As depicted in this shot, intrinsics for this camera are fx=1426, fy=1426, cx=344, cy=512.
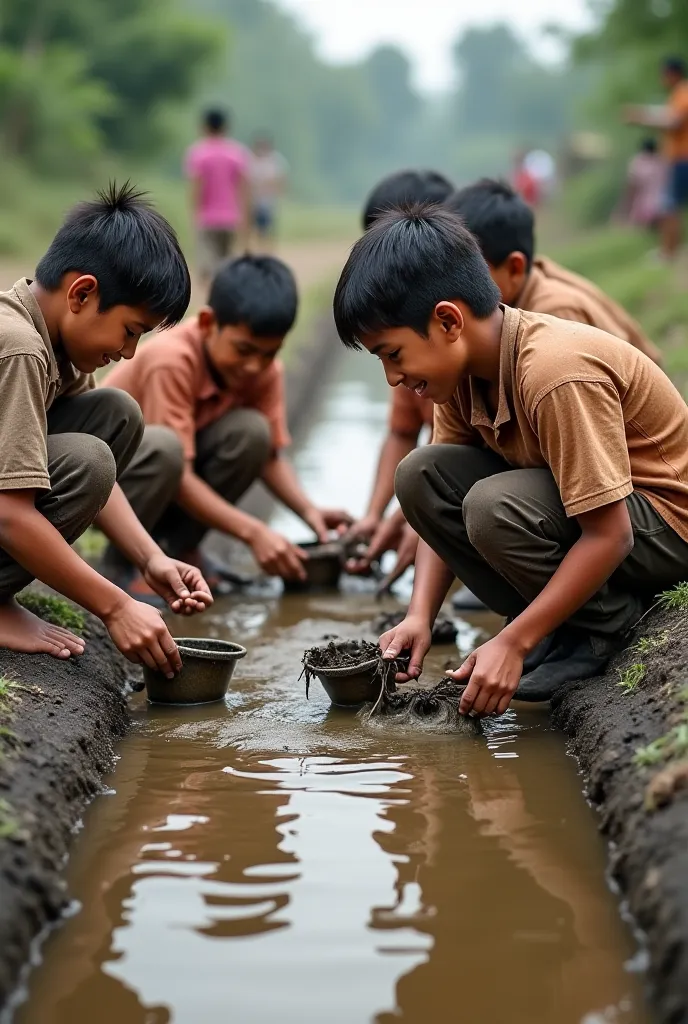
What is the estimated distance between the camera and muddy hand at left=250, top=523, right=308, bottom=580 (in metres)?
5.29

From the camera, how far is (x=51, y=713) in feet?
11.0

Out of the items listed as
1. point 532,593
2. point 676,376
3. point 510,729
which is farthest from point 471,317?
point 676,376

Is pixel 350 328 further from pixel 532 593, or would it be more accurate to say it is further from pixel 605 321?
pixel 605 321

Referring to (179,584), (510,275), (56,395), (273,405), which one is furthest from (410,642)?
(273,405)

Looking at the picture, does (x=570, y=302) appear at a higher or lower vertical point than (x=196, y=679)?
higher

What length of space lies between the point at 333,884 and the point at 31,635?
1.40 meters

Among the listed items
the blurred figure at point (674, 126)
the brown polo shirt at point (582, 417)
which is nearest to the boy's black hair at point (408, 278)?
the brown polo shirt at point (582, 417)

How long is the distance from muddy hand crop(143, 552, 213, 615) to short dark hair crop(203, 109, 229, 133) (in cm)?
1038

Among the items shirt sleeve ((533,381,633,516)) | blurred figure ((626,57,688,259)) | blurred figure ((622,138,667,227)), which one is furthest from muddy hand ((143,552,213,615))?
blurred figure ((622,138,667,227))

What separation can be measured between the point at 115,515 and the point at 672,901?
232 cm

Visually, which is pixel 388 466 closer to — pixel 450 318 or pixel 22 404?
pixel 450 318

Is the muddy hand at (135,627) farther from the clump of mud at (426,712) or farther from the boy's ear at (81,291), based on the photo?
the boy's ear at (81,291)

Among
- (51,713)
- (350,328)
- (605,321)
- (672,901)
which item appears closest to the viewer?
(672,901)

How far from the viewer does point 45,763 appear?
304 centimetres
